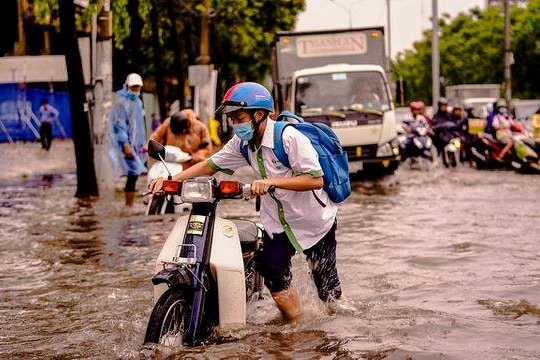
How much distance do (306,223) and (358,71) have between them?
→ 14.6 m

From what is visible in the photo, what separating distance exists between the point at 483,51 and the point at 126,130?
6977 centimetres

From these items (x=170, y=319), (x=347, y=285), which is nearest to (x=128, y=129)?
(x=347, y=285)

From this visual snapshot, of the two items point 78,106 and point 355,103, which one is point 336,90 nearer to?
point 355,103

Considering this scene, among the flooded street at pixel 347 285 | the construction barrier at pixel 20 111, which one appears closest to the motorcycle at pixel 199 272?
the flooded street at pixel 347 285

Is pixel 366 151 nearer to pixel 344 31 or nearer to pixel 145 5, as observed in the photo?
pixel 344 31

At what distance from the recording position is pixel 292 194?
21.0 ft

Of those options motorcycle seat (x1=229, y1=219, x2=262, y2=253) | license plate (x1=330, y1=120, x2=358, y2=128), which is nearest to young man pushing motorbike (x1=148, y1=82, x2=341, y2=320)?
motorcycle seat (x1=229, y1=219, x2=262, y2=253)

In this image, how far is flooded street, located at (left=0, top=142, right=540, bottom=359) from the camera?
251 inches

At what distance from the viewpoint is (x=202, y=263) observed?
235 inches

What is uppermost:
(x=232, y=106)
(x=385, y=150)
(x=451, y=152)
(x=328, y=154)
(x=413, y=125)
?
(x=232, y=106)

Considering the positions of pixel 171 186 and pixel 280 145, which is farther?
pixel 280 145

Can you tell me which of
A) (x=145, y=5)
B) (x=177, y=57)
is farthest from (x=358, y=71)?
(x=177, y=57)

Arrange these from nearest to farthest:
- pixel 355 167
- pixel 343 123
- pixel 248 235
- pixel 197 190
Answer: pixel 197 190 → pixel 248 235 → pixel 343 123 → pixel 355 167

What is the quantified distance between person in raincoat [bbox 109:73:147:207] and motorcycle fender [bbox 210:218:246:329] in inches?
306
